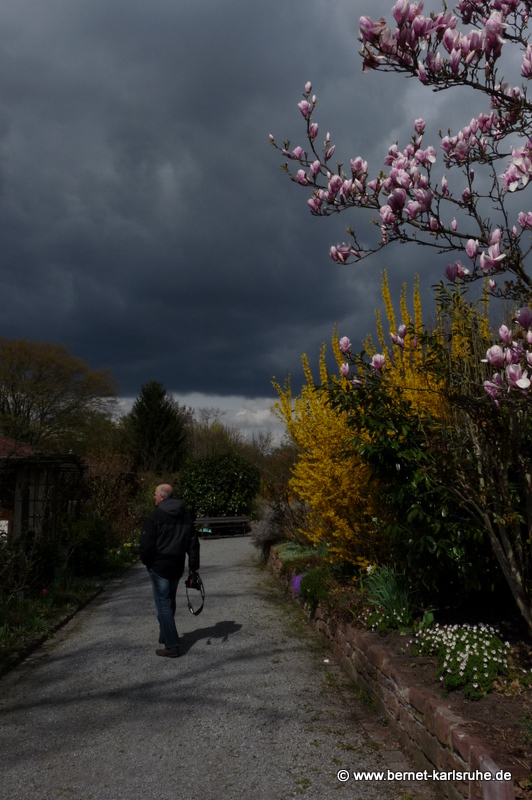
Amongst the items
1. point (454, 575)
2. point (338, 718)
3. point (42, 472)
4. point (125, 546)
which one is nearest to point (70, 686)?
point (338, 718)

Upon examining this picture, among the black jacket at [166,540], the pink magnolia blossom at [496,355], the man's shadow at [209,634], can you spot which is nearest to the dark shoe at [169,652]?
the man's shadow at [209,634]

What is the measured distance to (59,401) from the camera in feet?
110

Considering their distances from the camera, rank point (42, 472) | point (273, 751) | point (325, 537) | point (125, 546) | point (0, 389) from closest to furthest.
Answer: point (273, 751) → point (325, 537) → point (42, 472) → point (125, 546) → point (0, 389)

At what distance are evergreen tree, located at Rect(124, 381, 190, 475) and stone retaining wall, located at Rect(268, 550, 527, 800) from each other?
23.2 meters

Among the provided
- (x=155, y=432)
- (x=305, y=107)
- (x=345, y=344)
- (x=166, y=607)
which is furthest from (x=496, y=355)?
(x=155, y=432)

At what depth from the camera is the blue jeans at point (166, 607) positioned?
6.16 meters

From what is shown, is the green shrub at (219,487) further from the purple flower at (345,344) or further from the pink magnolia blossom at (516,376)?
the pink magnolia blossom at (516,376)

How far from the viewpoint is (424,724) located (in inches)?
145

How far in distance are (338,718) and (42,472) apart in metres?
8.03

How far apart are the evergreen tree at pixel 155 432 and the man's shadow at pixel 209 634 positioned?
2060 cm

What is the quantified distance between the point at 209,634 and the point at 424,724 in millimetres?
3867

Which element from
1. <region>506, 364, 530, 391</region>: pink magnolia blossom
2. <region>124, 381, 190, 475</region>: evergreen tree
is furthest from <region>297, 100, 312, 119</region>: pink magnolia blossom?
<region>124, 381, 190, 475</region>: evergreen tree

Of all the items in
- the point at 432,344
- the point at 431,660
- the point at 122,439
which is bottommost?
the point at 431,660

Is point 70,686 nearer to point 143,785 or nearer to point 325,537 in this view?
point 143,785
